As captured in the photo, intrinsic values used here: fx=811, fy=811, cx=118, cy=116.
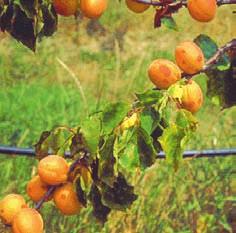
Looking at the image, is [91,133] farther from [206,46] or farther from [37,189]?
[206,46]

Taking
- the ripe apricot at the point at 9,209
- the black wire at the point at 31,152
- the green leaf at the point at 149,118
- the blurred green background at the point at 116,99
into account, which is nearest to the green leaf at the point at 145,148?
the green leaf at the point at 149,118

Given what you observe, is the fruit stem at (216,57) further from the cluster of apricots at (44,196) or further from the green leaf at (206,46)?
the cluster of apricots at (44,196)

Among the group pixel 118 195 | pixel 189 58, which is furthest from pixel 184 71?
pixel 118 195

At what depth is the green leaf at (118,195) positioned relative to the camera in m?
1.40

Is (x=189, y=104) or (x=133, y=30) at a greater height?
(x=133, y=30)

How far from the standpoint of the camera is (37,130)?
364cm

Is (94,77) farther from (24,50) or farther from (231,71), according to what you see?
(231,71)

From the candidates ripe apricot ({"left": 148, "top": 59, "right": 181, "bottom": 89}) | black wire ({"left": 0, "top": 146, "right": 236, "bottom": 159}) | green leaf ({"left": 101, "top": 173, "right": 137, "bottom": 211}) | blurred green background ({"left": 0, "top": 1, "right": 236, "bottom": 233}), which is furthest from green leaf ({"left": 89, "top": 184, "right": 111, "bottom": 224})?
blurred green background ({"left": 0, "top": 1, "right": 236, "bottom": 233})

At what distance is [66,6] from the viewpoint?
1.40 m

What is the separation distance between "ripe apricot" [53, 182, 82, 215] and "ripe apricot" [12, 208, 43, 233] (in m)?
0.04

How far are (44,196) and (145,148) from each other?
7.6 inches

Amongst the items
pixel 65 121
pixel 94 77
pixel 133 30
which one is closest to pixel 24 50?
pixel 94 77

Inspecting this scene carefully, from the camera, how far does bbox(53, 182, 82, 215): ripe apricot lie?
1336 millimetres

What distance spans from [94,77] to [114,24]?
102 centimetres
